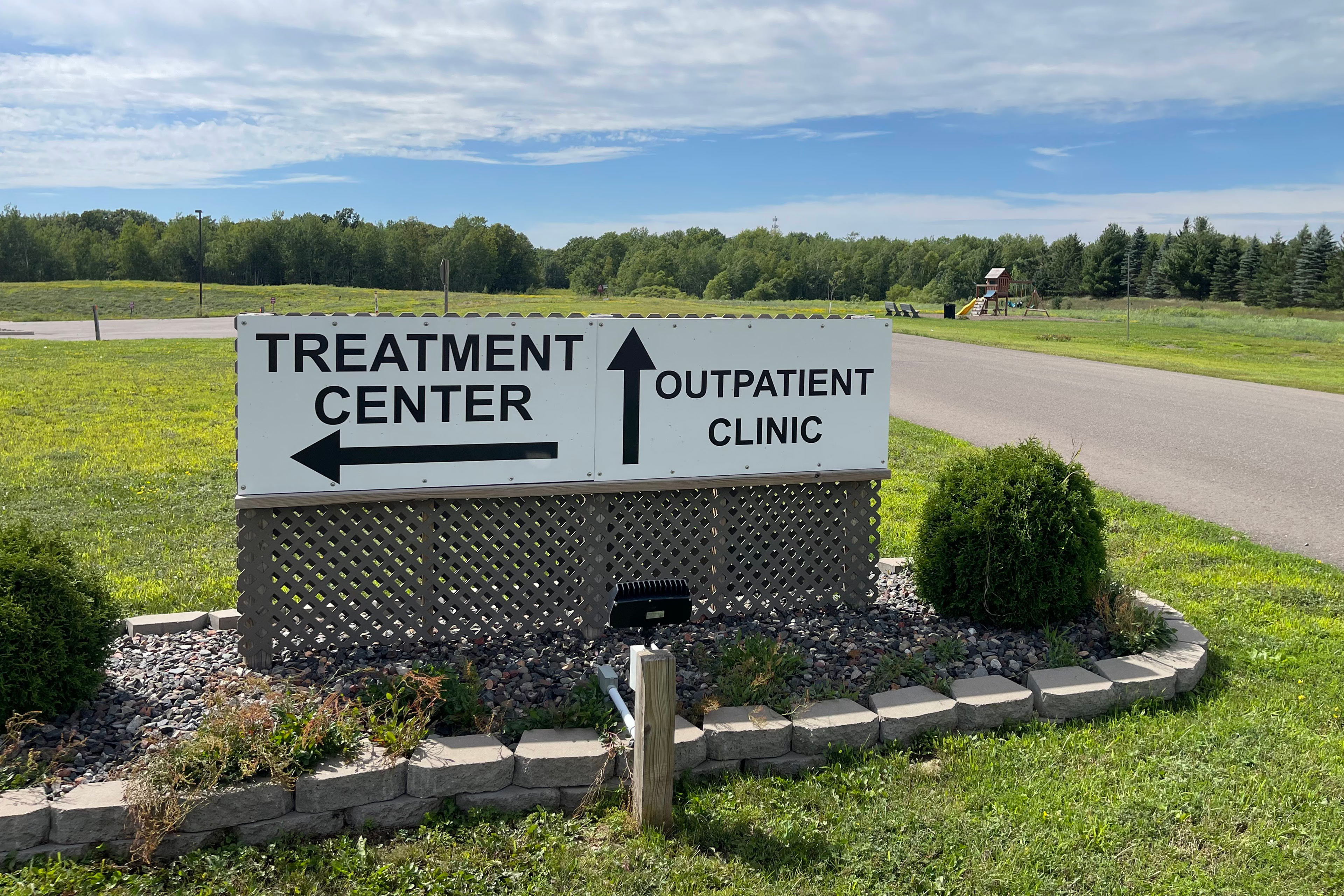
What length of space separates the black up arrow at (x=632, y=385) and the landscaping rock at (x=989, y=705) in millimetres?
1971

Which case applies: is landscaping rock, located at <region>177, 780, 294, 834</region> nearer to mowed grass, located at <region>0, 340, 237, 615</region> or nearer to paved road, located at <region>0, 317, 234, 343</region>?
mowed grass, located at <region>0, 340, 237, 615</region>

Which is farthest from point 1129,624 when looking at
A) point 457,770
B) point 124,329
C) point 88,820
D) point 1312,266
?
point 1312,266

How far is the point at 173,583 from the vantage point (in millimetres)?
6016

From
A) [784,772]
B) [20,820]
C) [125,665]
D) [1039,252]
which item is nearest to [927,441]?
[784,772]

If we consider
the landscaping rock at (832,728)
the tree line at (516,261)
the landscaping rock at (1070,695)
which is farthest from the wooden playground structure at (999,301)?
the landscaping rock at (832,728)

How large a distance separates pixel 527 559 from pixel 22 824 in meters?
Answer: 2.36

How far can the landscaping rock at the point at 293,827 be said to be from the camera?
3.36 m

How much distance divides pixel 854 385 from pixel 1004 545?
121cm

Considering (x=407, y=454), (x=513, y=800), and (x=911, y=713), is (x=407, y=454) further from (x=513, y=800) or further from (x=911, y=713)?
(x=911, y=713)

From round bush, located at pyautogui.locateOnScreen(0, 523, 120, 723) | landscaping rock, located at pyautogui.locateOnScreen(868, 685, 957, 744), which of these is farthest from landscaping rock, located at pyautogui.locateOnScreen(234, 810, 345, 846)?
landscaping rock, located at pyautogui.locateOnScreen(868, 685, 957, 744)

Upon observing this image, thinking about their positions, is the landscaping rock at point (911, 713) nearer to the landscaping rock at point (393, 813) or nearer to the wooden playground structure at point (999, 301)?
the landscaping rock at point (393, 813)

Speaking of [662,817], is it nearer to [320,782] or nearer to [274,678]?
[320,782]

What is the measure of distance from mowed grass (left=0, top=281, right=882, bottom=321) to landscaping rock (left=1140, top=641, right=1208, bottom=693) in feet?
108

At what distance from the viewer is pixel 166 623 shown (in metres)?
5.00
